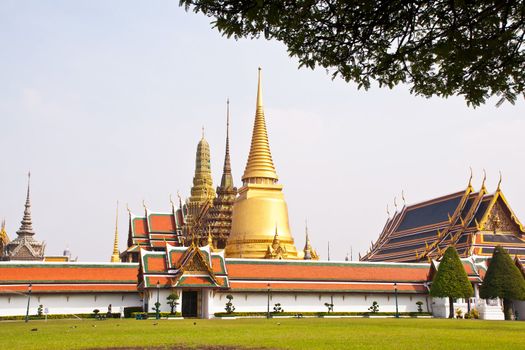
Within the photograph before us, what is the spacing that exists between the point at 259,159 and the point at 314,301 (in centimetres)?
2195

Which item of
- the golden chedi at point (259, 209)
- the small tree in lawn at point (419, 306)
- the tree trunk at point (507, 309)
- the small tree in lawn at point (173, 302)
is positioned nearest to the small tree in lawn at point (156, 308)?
the small tree in lawn at point (173, 302)

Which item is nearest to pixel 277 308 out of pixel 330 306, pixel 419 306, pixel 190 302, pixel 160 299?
pixel 330 306

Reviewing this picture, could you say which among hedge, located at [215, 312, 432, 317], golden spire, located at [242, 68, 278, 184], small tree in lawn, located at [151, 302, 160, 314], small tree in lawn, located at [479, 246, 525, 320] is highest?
golden spire, located at [242, 68, 278, 184]

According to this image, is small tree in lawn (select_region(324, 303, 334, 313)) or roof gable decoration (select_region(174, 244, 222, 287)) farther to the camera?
small tree in lawn (select_region(324, 303, 334, 313))

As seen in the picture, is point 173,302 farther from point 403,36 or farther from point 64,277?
point 403,36

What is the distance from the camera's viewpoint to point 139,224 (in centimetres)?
5844

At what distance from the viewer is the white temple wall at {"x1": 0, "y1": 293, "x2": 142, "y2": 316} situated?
35688 millimetres

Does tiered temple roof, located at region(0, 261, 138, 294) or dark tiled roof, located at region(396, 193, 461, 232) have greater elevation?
dark tiled roof, located at region(396, 193, 461, 232)

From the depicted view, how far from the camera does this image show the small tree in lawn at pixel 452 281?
125 feet

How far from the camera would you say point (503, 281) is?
124 feet

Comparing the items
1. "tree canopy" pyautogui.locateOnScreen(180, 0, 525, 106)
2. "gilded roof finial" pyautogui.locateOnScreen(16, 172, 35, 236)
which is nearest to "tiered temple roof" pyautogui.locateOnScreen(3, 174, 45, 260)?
"gilded roof finial" pyautogui.locateOnScreen(16, 172, 35, 236)

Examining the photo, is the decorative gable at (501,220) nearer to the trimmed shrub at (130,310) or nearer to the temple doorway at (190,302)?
the temple doorway at (190,302)

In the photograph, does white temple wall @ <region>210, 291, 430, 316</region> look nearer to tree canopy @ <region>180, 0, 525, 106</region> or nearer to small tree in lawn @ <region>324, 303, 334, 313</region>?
small tree in lawn @ <region>324, 303, 334, 313</region>

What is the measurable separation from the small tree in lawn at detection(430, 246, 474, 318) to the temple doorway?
14.8m
